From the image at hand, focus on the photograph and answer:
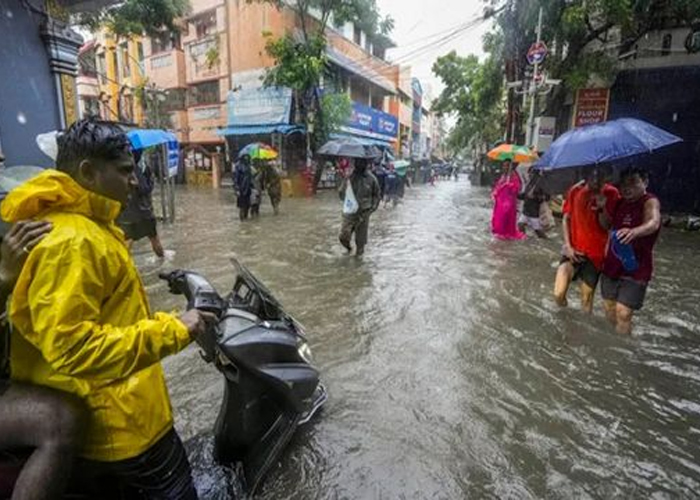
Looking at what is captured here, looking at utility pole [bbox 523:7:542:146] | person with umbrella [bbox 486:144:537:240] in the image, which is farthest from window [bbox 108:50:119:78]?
person with umbrella [bbox 486:144:537:240]

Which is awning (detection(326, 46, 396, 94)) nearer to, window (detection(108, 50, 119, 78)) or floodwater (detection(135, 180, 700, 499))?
window (detection(108, 50, 119, 78))

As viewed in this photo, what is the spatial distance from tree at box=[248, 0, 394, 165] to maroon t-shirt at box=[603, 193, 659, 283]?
15.4m

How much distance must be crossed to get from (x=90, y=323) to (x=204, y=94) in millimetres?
24233

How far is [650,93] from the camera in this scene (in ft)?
39.0

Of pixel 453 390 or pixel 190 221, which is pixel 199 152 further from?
pixel 453 390

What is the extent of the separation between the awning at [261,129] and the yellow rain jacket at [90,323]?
1791cm

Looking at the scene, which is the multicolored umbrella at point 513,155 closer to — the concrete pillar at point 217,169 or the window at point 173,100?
the concrete pillar at point 217,169

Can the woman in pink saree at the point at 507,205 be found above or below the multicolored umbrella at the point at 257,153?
below

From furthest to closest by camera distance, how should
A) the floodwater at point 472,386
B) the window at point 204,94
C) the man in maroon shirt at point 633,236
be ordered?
the window at point 204,94, the man in maroon shirt at point 633,236, the floodwater at point 472,386

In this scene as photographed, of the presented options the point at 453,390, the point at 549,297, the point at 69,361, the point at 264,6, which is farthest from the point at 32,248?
the point at 264,6

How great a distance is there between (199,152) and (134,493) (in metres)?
24.8

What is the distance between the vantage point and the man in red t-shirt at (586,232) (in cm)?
393

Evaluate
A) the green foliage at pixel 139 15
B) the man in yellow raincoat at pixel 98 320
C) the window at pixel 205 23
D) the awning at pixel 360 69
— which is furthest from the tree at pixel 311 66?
the man in yellow raincoat at pixel 98 320

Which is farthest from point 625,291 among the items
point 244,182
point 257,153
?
point 257,153
